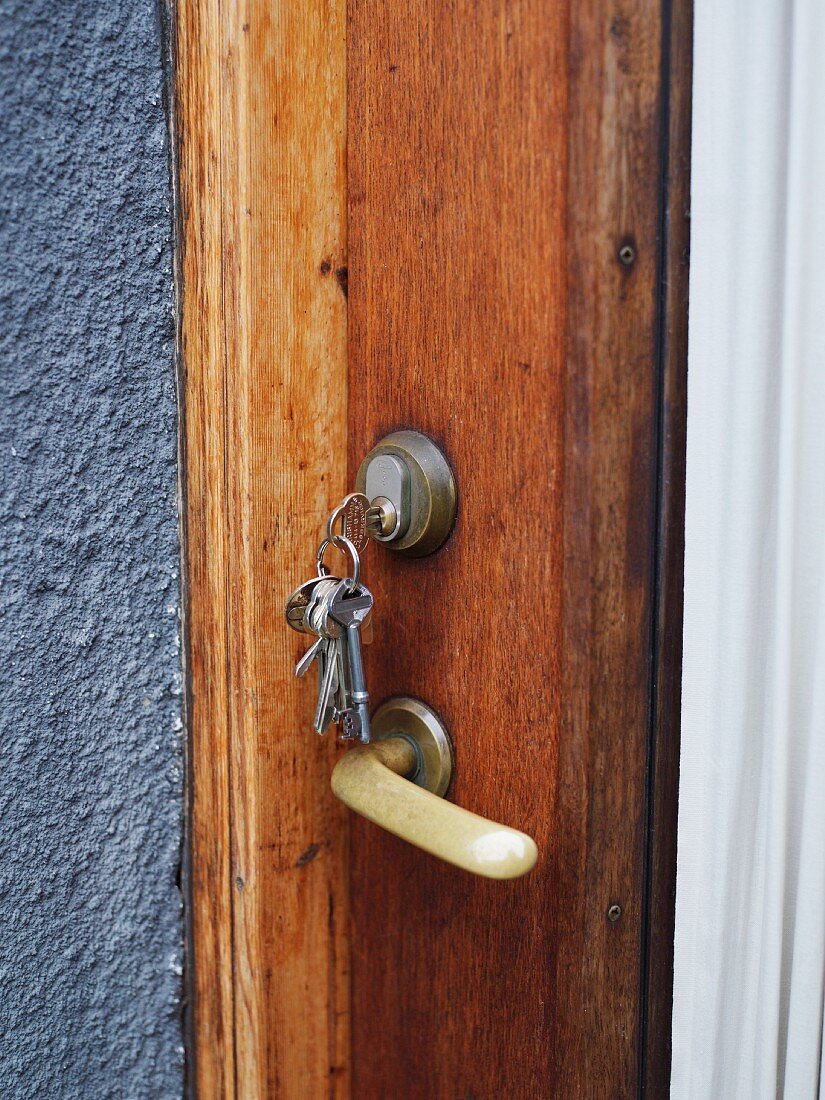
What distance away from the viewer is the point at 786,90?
37 centimetres

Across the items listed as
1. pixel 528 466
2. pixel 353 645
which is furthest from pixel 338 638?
pixel 528 466

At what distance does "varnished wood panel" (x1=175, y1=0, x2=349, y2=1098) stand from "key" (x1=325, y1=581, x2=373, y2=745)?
67 mm

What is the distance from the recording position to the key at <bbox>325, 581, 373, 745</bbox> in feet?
1.41

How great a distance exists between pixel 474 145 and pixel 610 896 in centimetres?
37

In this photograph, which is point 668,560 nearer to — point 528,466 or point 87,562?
point 528,466

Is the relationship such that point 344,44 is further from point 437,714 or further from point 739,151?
point 437,714

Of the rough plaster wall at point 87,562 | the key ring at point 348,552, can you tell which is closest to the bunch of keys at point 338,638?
the key ring at point 348,552

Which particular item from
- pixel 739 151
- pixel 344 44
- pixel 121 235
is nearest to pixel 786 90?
pixel 739 151

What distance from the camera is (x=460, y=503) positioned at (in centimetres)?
44

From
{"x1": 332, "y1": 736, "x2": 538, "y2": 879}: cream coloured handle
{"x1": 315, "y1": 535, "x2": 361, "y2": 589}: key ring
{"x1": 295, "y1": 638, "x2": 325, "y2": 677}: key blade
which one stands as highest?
{"x1": 315, "y1": 535, "x2": 361, "y2": 589}: key ring

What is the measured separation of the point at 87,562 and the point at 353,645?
18 cm

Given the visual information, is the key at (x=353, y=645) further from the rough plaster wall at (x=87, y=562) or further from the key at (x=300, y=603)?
the rough plaster wall at (x=87, y=562)

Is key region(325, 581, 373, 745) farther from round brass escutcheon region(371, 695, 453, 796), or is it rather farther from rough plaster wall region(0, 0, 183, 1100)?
rough plaster wall region(0, 0, 183, 1100)

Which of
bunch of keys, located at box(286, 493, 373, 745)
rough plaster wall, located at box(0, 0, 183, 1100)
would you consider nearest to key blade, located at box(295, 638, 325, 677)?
bunch of keys, located at box(286, 493, 373, 745)
